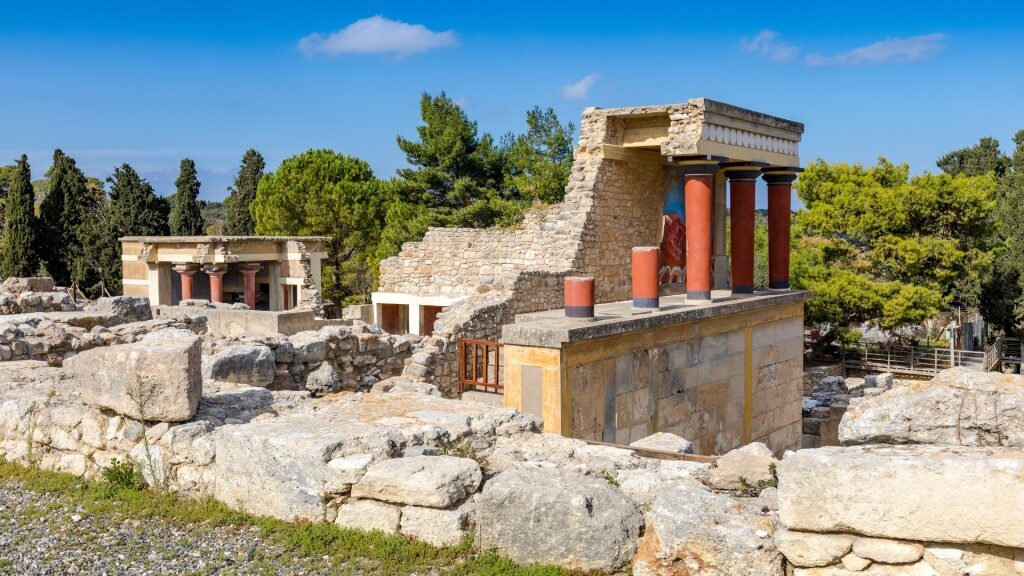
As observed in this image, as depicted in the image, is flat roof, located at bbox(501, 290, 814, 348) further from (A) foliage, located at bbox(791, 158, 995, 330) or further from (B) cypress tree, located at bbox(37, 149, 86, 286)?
(B) cypress tree, located at bbox(37, 149, 86, 286)

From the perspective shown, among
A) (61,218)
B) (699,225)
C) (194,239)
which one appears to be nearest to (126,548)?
(699,225)

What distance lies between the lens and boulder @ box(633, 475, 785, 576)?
4180 millimetres

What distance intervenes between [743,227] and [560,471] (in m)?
10.6

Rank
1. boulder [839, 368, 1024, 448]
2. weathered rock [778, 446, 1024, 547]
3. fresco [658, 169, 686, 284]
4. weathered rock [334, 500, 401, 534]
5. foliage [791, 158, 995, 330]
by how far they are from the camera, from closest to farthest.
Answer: weathered rock [778, 446, 1024, 547] < weathered rock [334, 500, 401, 534] < boulder [839, 368, 1024, 448] < fresco [658, 169, 686, 284] < foliage [791, 158, 995, 330]

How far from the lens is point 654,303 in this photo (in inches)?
447

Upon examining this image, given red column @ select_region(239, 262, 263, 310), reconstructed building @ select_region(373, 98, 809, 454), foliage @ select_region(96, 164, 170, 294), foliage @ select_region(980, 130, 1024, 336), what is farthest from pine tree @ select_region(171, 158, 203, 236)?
foliage @ select_region(980, 130, 1024, 336)

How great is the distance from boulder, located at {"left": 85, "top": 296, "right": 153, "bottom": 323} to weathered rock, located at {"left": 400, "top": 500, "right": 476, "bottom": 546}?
919cm

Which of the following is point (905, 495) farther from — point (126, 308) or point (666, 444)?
point (126, 308)

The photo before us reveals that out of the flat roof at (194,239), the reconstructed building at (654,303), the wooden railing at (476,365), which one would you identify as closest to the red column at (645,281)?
the reconstructed building at (654,303)

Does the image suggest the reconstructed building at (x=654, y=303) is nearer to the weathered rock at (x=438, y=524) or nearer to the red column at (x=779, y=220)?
the red column at (x=779, y=220)

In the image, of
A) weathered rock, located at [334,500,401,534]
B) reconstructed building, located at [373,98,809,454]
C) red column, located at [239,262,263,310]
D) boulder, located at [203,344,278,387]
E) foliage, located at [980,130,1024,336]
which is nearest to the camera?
weathered rock, located at [334,500,401,534]

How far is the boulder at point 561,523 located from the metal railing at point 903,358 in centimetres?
2588

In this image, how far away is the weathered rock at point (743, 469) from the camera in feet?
16.3

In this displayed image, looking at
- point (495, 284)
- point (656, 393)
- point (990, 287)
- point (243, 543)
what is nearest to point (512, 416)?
point (243, 543)
